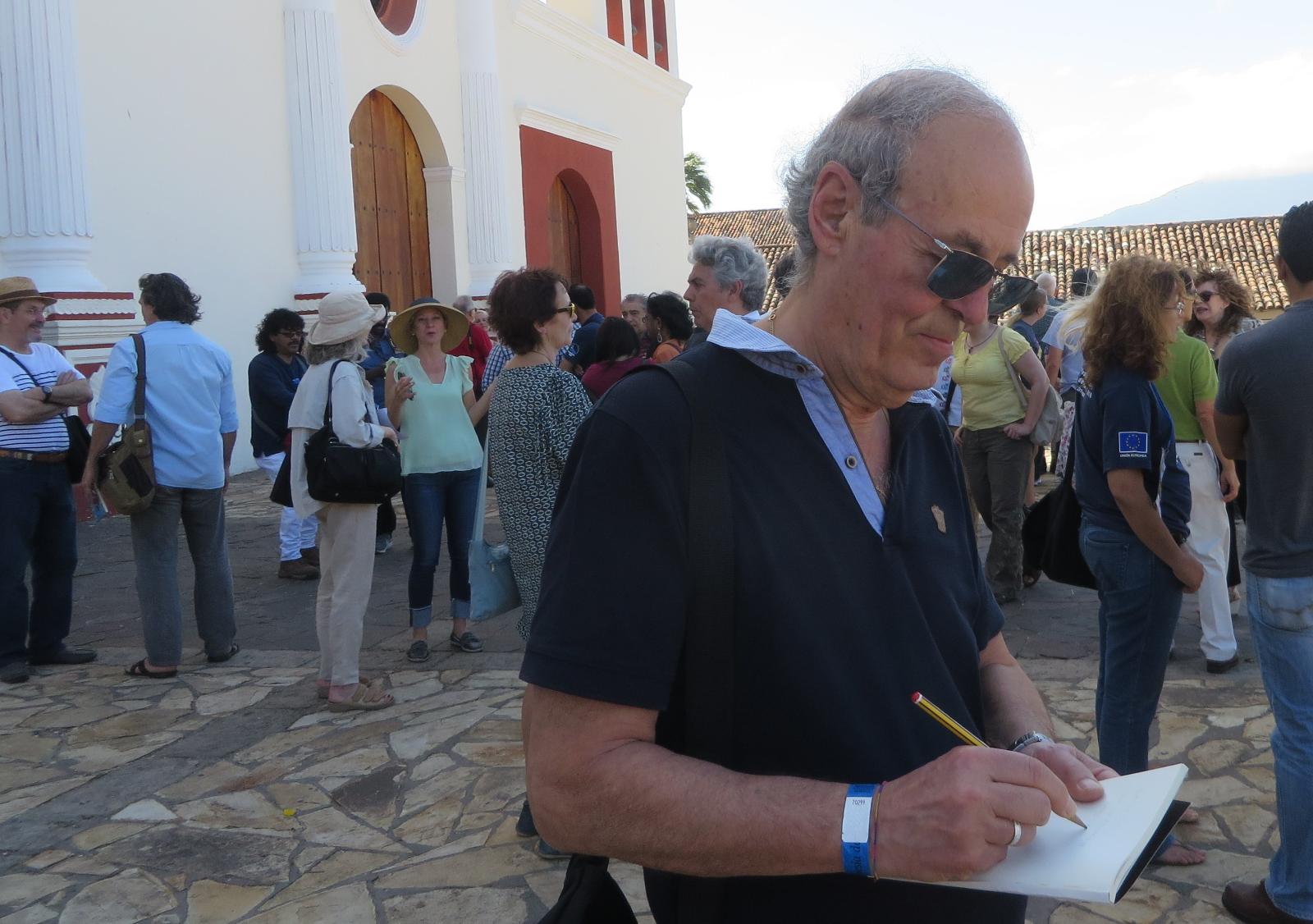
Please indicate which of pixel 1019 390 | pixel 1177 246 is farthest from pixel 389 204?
pixel 1177 246

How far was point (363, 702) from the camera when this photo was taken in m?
5.46

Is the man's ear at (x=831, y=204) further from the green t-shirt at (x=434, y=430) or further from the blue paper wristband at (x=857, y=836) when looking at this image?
the green t-shirt at (x=434, y=430)

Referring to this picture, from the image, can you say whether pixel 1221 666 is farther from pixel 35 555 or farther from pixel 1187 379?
pixel 35 555

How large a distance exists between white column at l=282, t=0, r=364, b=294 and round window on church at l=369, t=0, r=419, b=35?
5.82ft

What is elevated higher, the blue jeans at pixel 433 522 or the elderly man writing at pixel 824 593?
the elderly man writing at pixel 824 593

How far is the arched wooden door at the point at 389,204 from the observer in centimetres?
1466

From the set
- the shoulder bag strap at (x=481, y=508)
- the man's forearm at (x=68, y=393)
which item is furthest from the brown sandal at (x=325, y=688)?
the man's forearm at (x=68, y=393)

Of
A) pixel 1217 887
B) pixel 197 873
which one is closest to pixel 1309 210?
pixel 1217 887

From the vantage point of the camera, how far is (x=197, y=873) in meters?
3.91

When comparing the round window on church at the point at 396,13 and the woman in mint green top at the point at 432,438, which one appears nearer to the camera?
the woman in mint green top at the point at 432,438

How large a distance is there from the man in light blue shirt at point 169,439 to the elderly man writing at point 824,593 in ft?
16.5

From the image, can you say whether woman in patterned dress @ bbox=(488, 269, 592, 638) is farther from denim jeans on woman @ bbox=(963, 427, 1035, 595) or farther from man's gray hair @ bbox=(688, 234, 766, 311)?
denim jeans on woman @ bbox=(963, 427, 1035, 595)

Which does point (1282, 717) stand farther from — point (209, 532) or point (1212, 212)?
point (1212, 212)

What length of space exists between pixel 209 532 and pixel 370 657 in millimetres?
1098
